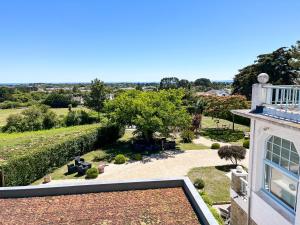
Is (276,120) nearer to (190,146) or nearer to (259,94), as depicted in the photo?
(259,94)

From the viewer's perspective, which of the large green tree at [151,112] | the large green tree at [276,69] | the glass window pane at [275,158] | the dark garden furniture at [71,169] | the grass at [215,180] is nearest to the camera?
the glass window pane at [275,158]

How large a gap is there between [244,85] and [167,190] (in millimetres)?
43577

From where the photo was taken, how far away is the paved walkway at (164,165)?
18.3 meters

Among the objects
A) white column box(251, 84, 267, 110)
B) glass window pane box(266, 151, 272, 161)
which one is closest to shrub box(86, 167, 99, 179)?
glass window pane box(266, 151, 272, 161)

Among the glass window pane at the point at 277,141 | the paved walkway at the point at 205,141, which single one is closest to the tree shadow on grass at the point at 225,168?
the paved walkway at the point at 205,141

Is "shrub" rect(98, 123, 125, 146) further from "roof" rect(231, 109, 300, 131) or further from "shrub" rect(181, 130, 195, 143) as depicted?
"roof" rect(231, 109, 300, 131)

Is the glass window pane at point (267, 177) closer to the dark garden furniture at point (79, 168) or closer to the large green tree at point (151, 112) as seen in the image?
the dark garden furniture at point (79, 168)

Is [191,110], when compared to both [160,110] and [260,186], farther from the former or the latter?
[260,186]

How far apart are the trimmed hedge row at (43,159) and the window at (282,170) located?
43.7 feet

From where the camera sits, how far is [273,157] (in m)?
7.51

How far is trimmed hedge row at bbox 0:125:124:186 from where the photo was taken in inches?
621

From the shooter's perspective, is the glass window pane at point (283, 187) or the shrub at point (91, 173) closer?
the glass window pane at point (283, 187)

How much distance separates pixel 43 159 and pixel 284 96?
1597 centimetres

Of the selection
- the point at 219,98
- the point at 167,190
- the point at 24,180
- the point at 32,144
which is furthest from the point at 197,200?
the point at 219,98
